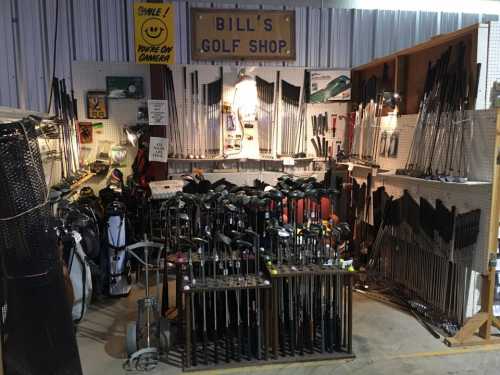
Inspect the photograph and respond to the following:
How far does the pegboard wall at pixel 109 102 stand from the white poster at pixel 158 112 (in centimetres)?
23

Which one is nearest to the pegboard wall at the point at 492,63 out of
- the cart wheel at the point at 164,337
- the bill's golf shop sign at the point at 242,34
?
the bill's golf shop sign at the point at 242,34

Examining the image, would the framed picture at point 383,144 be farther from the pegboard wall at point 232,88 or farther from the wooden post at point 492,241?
the wooden post at point 492,241

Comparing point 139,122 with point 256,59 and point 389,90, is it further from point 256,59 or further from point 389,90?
point 389,90

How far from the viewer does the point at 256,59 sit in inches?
249

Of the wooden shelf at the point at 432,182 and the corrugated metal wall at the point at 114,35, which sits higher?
the corrugated metal wall at the point at 114,35

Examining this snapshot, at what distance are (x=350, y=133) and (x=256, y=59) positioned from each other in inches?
68.8

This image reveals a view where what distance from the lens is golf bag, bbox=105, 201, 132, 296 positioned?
15.3ft

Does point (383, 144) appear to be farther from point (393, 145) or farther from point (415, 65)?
point (415, 65)

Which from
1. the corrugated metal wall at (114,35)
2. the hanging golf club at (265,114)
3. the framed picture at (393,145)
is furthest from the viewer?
the hanging golf club at (265,114)

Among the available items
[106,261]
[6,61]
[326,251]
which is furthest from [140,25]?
[326,251]

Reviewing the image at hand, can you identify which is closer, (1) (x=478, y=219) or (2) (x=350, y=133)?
(1) (x=478, y=219)

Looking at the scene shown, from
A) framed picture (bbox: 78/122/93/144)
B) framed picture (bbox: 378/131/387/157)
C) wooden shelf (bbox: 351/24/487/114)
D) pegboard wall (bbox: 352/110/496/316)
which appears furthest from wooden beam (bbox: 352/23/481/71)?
framed picture (bbox: 78/122/93/144)

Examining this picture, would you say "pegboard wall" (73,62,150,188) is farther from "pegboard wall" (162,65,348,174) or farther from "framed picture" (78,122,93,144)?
"pegboard wall" (162,65,348,174)

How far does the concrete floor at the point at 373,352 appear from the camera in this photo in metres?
3.22
